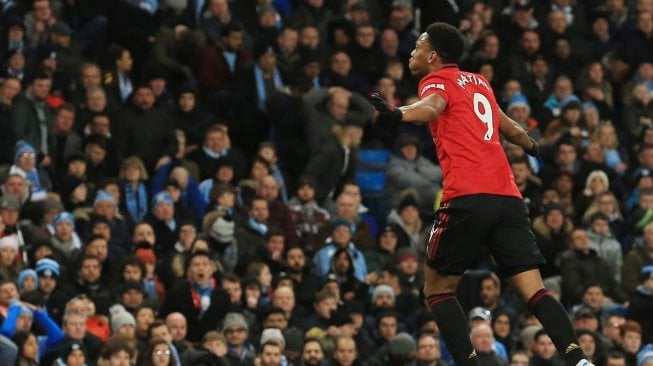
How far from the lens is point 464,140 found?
1061 cm

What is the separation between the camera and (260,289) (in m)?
17.4

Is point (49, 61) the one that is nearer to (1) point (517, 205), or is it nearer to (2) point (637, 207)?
(2) point (637, 207)

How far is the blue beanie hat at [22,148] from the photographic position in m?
17.7

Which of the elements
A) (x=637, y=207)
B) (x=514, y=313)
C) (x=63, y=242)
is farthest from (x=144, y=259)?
(x=637, y=207)

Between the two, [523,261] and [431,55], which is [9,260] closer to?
[431,55]

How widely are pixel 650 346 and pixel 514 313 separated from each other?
1493mm

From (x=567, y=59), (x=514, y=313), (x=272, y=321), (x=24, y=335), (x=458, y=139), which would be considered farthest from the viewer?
(x=567, y=59)

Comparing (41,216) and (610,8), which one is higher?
(610,8)

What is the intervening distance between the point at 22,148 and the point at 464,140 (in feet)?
26.8

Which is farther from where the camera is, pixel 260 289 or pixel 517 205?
pixel 260 289

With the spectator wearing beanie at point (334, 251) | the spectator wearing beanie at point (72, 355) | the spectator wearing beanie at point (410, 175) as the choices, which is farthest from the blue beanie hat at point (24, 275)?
the spectator wearing beanie at point (410, 175)

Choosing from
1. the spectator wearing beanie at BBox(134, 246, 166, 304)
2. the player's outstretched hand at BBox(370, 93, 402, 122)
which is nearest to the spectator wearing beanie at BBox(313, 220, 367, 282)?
the spectator wearing beanie at BBox(134, 246, 166, 304)

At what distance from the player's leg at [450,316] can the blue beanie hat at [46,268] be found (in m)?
6.09

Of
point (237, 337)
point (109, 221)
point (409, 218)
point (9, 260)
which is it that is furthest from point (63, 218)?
point (409, 218)
